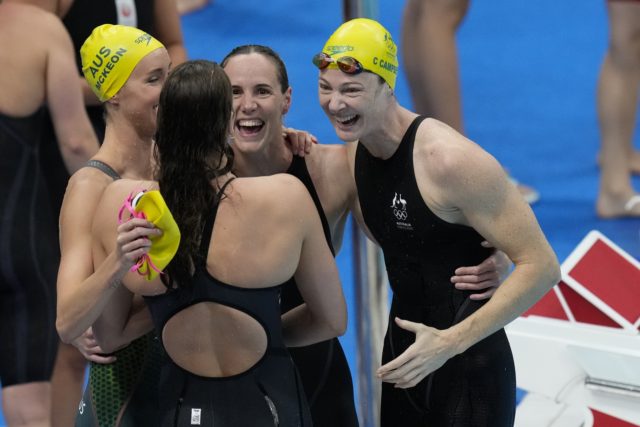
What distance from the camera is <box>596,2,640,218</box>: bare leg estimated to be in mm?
6398

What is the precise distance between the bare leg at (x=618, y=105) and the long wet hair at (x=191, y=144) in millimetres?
4107

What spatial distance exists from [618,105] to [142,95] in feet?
12.7

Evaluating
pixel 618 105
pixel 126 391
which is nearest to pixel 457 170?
pixel 126 391

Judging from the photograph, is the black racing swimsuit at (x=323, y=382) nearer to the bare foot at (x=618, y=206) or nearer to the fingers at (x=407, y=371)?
the fingers at (x=407, y=371)

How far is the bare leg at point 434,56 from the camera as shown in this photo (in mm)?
5977

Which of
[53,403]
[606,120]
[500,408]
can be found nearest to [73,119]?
[53,403]

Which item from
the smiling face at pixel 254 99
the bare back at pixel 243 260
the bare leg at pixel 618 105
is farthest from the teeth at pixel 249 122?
the bare leg at pixel 618 105

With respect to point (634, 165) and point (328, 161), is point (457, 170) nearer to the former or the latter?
point (328, 161)

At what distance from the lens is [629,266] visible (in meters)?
4.51

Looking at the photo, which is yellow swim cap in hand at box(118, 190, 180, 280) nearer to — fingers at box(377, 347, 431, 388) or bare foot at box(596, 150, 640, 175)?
fingers at box(377, 347, 431, 388)

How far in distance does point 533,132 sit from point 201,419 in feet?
17.7

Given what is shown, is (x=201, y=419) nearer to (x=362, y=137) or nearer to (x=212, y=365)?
(x=212, y=365)

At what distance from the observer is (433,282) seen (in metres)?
3.33

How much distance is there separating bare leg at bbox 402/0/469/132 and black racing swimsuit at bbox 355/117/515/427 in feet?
8.57
